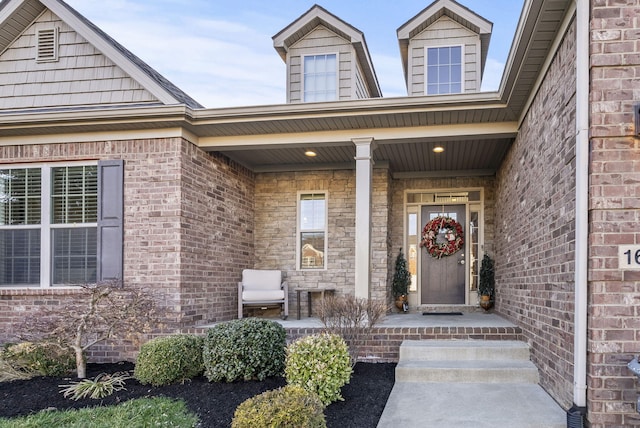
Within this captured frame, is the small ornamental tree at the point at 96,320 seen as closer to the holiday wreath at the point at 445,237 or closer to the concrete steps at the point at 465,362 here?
the concrete steps at the point at 465,362

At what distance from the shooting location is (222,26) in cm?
1302

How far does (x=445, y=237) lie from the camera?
8539 millimetres

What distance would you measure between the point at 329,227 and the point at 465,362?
3.69 meters

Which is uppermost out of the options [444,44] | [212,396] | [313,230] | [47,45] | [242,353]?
[444,44]

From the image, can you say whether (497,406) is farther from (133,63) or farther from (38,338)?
(133,63)

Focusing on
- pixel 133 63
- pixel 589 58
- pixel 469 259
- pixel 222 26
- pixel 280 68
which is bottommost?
pixel 469 259

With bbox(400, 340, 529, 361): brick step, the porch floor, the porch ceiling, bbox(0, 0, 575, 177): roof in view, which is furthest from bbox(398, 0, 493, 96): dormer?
bbox(400, 340, 529, 361): brick step

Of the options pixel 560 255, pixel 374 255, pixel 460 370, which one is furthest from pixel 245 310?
pixel 560 255

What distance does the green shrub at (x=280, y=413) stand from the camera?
295 cm

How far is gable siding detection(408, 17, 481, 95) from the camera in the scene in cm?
744

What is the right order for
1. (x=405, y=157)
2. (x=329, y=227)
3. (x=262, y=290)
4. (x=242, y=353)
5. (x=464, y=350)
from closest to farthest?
(x=242, y=353)
(x=464, y=350)
(x=262, y=290)
(x=405, y=157)
(x=329, y=227)

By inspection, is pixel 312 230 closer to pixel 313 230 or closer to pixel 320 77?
pixel 313 230

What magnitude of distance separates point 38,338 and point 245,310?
298cm

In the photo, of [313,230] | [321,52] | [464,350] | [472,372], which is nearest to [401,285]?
[313,230]
